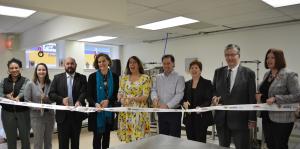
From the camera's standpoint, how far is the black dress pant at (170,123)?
304cm

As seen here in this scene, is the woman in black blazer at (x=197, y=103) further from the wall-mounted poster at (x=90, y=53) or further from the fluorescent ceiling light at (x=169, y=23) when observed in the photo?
the wall-mounted poster at (x=90, y=53)

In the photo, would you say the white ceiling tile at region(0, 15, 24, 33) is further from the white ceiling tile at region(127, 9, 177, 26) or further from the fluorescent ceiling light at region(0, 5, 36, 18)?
the white ceiling tile at region(127, 9, 177, 26)

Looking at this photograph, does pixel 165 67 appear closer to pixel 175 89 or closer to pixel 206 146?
pixel 175 89

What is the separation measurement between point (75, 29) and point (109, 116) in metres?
1.76

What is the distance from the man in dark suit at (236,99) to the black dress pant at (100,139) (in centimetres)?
136

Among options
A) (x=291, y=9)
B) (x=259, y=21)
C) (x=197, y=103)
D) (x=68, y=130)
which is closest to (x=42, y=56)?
(x=68, y=130)

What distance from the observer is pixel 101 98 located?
119 inches

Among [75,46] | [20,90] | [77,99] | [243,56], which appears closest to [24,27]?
[75,46]

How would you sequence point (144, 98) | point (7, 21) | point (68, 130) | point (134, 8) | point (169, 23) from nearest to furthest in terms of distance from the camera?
point (144, 98) < point (68, 130) < point (134, 8) < point (7, 21) < point (169, 23)

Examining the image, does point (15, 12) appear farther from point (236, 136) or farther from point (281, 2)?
point (281, 2)

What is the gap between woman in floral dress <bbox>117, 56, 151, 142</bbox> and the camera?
2877mm

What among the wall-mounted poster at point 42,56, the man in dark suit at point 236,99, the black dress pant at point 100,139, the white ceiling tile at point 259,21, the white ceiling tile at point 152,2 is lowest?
the black dress pant at point 100,139

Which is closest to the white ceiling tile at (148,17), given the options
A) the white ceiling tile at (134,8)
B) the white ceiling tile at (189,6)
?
the white ceiling tile at (134,8)

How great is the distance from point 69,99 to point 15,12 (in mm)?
2085
